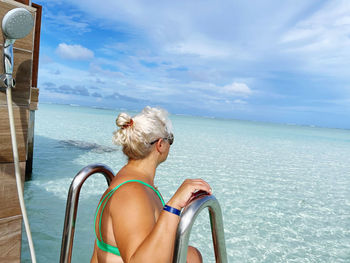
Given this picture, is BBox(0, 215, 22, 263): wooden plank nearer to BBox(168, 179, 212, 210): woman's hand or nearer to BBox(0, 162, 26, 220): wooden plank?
BBox(0, 162, 26, 220): wooden plank

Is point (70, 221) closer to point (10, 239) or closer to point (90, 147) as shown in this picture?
point (10, 239)

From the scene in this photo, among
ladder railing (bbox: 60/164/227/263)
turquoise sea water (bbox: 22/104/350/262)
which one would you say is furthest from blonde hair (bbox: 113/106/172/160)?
turquoise sea water (bbox: 22/104/350/262)

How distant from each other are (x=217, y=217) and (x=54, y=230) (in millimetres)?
5026

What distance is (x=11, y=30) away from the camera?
4.84 feet

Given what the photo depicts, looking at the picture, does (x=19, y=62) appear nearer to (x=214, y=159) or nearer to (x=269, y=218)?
(x=269, y=218)

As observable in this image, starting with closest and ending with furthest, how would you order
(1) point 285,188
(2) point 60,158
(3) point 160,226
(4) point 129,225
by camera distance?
(3) point 160,226 < (4) point 129,225 < (1) point 285,188 < (2) point 60,158

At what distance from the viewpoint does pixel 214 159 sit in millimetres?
15383

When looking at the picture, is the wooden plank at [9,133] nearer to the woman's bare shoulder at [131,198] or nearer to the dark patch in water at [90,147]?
the woman's bare shoulder at [131,198]

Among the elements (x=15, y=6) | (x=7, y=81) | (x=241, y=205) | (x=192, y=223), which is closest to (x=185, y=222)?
(x=192, y=223)

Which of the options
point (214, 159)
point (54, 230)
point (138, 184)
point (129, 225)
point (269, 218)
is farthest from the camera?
point (214, 159)

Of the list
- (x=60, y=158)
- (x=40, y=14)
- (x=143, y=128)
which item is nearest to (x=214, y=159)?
(x=60, y=158)

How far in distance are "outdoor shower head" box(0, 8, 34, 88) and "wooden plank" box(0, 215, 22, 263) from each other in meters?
0.81

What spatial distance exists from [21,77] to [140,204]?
3.41 ft

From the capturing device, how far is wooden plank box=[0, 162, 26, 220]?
173 cm
